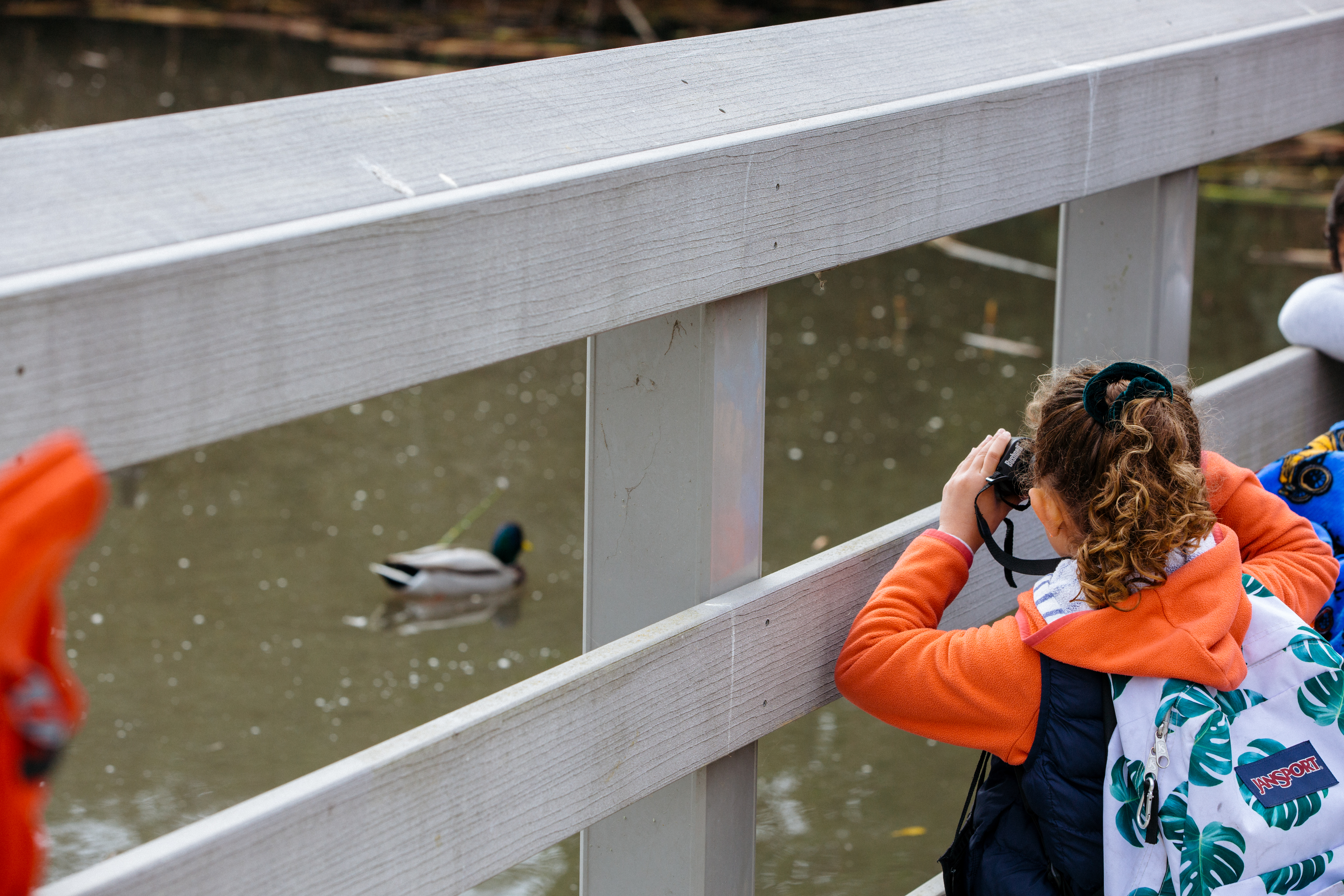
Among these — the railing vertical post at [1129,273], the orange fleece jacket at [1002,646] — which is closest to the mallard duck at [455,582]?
the railing vertical post at [1129,273]

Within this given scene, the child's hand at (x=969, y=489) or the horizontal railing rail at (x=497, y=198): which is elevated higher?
the horizontal railing rail at (x=497, y=198)

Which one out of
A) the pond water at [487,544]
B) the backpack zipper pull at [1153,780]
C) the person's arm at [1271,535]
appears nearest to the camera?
the backpack zipper pull at [1153,780]

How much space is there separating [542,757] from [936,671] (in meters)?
0.36

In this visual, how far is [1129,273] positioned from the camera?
163 centimetres

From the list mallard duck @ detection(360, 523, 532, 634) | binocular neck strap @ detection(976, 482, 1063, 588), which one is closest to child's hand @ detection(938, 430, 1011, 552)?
binocular neck strap @ detection(976, 482, 1063, 588)

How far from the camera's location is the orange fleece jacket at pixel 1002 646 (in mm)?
1111

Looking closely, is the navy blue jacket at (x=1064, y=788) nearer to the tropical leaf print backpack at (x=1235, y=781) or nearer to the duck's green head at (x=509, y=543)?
the tropical leaf print backpack at (x=1235, y=781)

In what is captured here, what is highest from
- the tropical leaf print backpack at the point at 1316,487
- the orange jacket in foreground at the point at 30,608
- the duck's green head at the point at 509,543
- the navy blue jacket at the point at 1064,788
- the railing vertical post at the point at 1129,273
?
the orange jacket in foreground at the point at 30,608

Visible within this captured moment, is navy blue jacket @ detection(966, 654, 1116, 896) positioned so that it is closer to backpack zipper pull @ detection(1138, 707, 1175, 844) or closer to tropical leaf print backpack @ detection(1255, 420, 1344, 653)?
backpack zipper pull @ detection(1138, 707, 1175, 844)

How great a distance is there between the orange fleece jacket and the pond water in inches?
11.1

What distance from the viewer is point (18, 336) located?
2.15 feet

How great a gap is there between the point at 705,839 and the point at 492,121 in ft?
1.95

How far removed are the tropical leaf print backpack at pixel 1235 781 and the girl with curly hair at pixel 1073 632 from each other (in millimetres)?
23

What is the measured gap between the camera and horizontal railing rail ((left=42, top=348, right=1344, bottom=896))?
78cm
